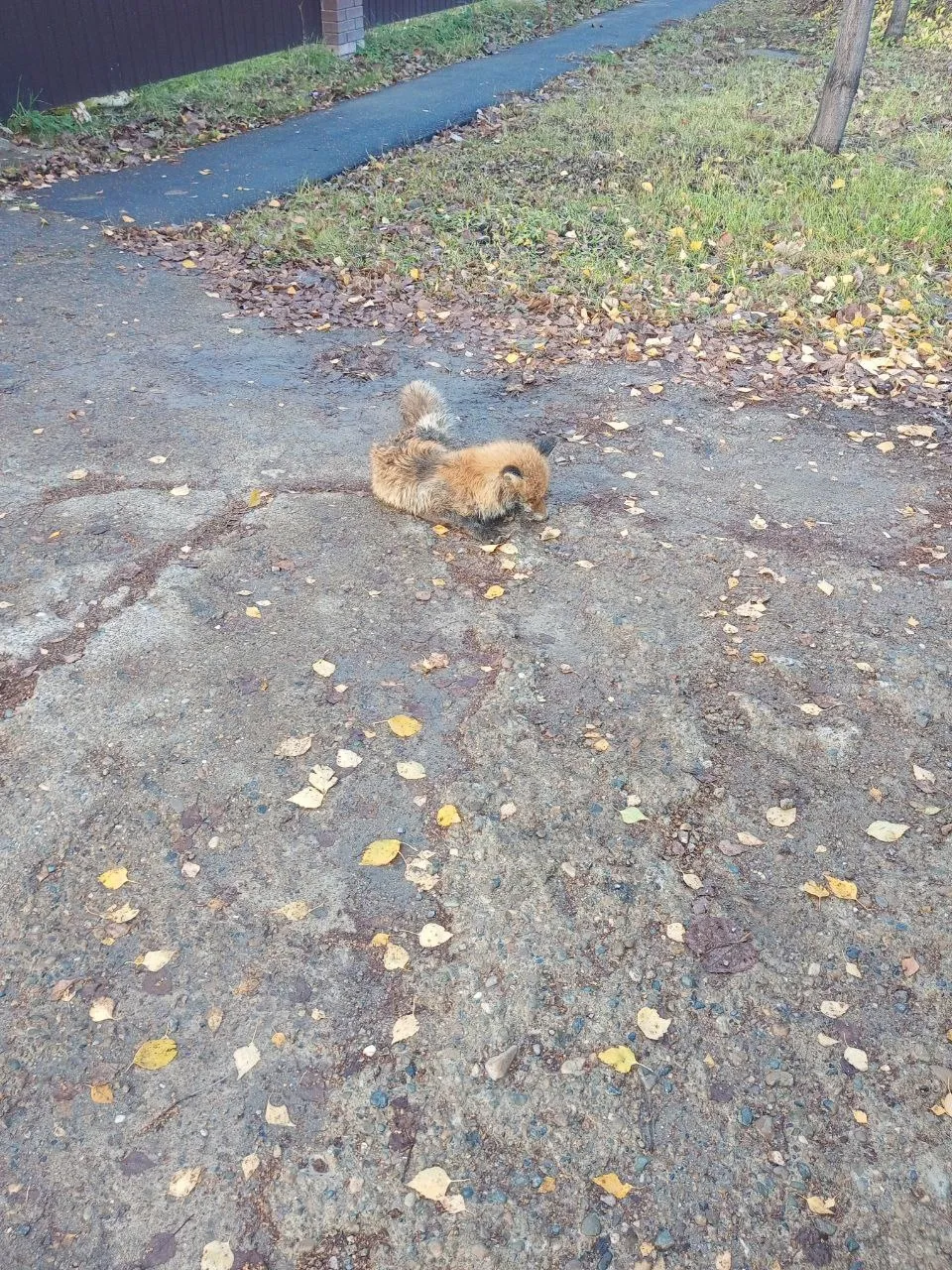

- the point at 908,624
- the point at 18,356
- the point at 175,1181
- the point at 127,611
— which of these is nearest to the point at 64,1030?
the point at 175,1181

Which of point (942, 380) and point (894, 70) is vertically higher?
point (894, 70)

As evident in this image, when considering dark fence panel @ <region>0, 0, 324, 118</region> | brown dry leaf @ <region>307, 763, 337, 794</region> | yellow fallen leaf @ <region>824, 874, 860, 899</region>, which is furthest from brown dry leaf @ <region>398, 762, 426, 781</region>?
dark fence panel @ <region>0, 0, 324, 118</region>

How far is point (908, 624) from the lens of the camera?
4668mm

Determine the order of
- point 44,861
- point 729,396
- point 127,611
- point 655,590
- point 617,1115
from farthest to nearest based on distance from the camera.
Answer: point 729,396
point 655,590
point 127,611
point 44,861
point 617,1115

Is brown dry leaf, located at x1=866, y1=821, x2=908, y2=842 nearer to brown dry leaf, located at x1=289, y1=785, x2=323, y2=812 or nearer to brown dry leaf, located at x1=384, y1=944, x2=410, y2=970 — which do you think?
brown dry leaf, located at x1=384, y1=944, x2=410, y2=970

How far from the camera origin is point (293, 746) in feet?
12.8

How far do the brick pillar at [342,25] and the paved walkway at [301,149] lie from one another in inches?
58.5

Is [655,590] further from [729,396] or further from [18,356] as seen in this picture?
[18,356]

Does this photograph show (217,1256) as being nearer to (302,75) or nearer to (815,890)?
(815,890)

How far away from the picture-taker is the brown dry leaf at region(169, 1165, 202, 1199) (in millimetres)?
2545

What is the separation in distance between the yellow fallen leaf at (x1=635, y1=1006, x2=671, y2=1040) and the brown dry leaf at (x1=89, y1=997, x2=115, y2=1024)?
5.55 feet

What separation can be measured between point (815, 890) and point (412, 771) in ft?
5.30

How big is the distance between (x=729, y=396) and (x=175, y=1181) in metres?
6.06

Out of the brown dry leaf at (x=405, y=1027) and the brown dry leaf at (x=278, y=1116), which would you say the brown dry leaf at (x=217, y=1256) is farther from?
the brown dry leaf at (x=405, y=1027)
